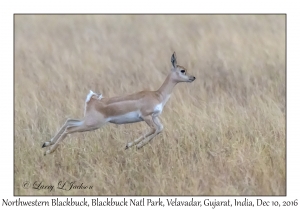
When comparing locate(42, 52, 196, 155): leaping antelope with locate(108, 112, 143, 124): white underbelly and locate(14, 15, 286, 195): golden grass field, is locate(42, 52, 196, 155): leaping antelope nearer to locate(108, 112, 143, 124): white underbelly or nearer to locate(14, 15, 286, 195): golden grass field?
locate(108, 112, 143, 124): white underbelly

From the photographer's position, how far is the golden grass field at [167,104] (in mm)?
6949

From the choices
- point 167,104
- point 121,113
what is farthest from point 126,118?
point 167,104

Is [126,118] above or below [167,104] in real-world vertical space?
below

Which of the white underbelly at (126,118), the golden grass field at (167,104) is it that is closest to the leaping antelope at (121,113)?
the white underbelly at (126,118)

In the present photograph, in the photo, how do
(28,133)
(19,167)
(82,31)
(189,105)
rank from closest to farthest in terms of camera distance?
(19,167), (28,133), (189,105), (82,31)

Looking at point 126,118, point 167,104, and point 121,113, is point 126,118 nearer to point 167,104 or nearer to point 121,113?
point 121,113

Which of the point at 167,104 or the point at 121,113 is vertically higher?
the point at 167,104

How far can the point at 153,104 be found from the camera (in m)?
7.48

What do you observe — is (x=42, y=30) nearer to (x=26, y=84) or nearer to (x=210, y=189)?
(x=26, y=84)

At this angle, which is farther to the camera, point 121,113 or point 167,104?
point 167,104

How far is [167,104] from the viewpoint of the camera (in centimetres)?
929
